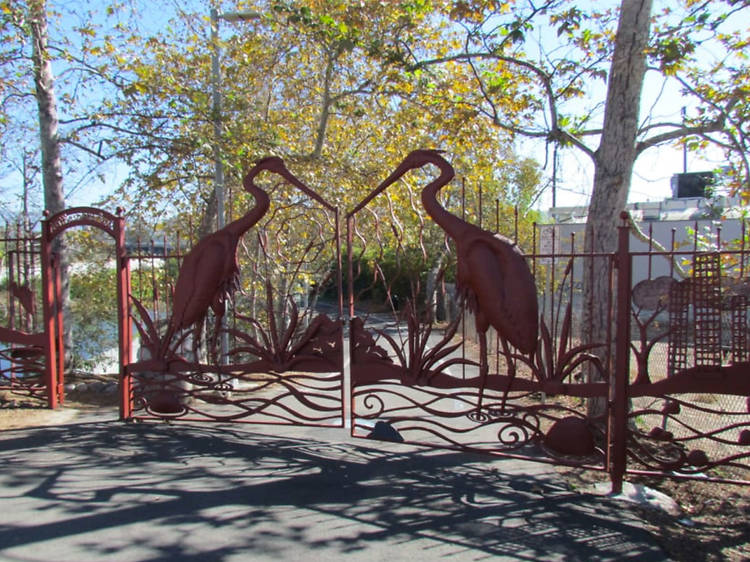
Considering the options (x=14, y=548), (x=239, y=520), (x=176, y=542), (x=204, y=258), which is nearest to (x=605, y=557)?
(x=239, y=520)

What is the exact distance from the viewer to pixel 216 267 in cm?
531

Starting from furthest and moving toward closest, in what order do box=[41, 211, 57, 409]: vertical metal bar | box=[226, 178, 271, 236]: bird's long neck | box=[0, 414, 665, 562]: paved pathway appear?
1. box=[41, 211, 57, 409]: vertical metal bar
2. box=[226, 178, 271, 236]: bird's long neck
3. box=[0, 414, 665, 562]: paved pathway

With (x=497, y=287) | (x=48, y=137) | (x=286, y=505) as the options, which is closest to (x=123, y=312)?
(x=286, y=505)

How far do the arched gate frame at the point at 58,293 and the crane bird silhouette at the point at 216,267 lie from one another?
0.85 m

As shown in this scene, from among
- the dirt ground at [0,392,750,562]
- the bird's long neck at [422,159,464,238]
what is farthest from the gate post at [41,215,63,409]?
the dirt ground at [0,392,750,562]

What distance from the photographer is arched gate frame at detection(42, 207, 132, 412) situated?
5.90 m

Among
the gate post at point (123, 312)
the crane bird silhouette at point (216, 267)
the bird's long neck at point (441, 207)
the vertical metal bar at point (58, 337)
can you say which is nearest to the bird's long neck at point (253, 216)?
the crane bird silhouette at point (216, 267)

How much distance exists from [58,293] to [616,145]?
255 inches

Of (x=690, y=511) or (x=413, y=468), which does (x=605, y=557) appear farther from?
(x=413, y=468)

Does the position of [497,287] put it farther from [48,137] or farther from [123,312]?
[48,137]

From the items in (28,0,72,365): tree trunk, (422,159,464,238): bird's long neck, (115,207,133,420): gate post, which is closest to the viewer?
(422,159,464,238): bird's long neck

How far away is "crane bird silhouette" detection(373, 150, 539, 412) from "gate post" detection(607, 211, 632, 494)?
0.63 m

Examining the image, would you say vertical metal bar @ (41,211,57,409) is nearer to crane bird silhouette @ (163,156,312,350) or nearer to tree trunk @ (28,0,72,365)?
tree trunk @ (28,0,72,365)

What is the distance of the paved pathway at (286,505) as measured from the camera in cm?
346
